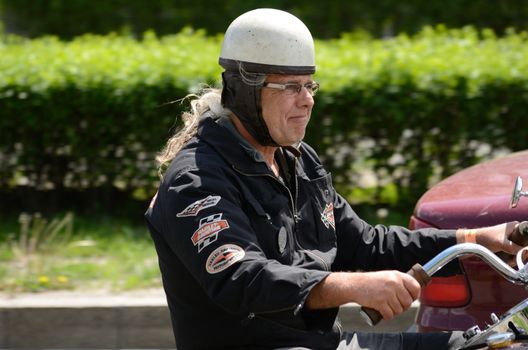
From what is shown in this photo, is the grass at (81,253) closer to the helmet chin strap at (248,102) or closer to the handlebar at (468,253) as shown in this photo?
the helmet chin strap at (248,102)

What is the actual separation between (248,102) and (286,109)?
116 millimetres

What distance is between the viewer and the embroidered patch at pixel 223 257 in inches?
106

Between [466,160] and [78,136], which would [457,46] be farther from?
[78,136]

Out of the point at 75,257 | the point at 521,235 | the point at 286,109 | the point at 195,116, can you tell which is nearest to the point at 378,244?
the point at 521,235

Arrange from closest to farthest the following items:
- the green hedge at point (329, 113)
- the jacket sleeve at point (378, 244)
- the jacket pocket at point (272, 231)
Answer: the jacket pocket at point (272, 231) < the jacket sleeve at point (378, 244) < the green hedge at point (329, 113)

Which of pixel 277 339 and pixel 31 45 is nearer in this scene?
pixel 277 339

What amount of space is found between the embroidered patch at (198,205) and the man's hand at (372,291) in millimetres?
364

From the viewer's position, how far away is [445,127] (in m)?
6.78

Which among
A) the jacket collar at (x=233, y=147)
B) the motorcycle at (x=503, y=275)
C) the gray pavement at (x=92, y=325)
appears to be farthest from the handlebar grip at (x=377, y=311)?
the gray pavement at (x=92, y=325)

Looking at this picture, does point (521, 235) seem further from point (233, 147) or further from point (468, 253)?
point (233, 147)

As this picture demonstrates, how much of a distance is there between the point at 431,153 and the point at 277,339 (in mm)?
4172

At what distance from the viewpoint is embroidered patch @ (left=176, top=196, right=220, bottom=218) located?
2773mm

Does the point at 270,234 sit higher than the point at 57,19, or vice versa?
the point at 270,234

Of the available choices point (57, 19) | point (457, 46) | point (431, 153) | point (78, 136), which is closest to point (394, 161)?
point (431, 153)
